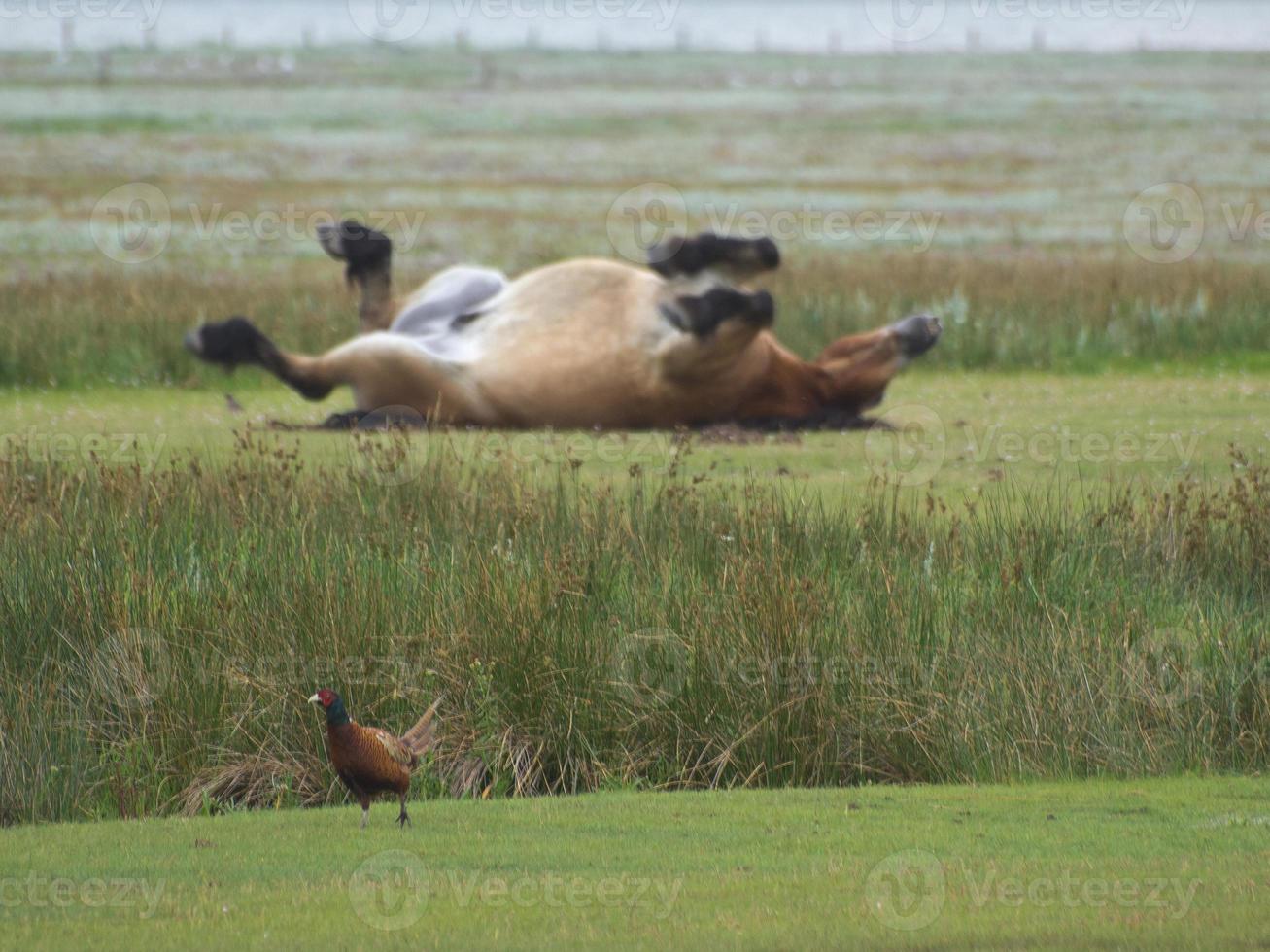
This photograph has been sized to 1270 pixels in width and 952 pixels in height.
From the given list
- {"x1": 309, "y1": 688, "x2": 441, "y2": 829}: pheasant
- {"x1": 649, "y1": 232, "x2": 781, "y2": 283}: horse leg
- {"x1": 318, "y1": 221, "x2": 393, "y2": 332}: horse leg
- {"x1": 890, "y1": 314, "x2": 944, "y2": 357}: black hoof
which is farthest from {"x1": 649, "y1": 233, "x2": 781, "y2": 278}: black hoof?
{"x1": 309, "y1": 688, "x2": 441, "y2": 829}: pheasant

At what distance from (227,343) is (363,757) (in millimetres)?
9071

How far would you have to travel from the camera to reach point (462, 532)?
34.5 ft

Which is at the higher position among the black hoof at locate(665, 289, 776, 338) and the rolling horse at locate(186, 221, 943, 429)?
the black hoof at locate(665, 289, 776, 338)

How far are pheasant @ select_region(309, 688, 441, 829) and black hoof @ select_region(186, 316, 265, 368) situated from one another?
8753 millimetres

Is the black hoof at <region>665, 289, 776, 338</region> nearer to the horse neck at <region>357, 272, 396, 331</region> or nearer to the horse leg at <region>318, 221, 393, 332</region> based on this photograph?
the horse leg at <region>318, 221, 393, 332</region>

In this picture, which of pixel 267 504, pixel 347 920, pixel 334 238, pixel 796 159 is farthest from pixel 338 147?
pixel 347 920

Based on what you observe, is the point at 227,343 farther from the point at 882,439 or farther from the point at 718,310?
the point at 882,439

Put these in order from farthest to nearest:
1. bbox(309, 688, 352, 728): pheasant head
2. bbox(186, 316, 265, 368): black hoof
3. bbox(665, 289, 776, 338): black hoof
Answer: bbox(186, 316, 265, 368): black hoof < bbox(665, 289, 776, 338): black hoof < bbox(309, 688, 352, 728): pheasant head

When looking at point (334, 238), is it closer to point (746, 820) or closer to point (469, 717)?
point (469, 717)

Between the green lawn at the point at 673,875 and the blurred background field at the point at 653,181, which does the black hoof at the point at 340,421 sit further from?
the green lawn at the point at 673,875

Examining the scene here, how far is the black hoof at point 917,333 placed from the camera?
1551 cm

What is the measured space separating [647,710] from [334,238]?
878 cm

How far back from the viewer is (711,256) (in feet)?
47.9

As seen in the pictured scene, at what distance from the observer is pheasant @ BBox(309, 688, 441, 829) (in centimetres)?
692
